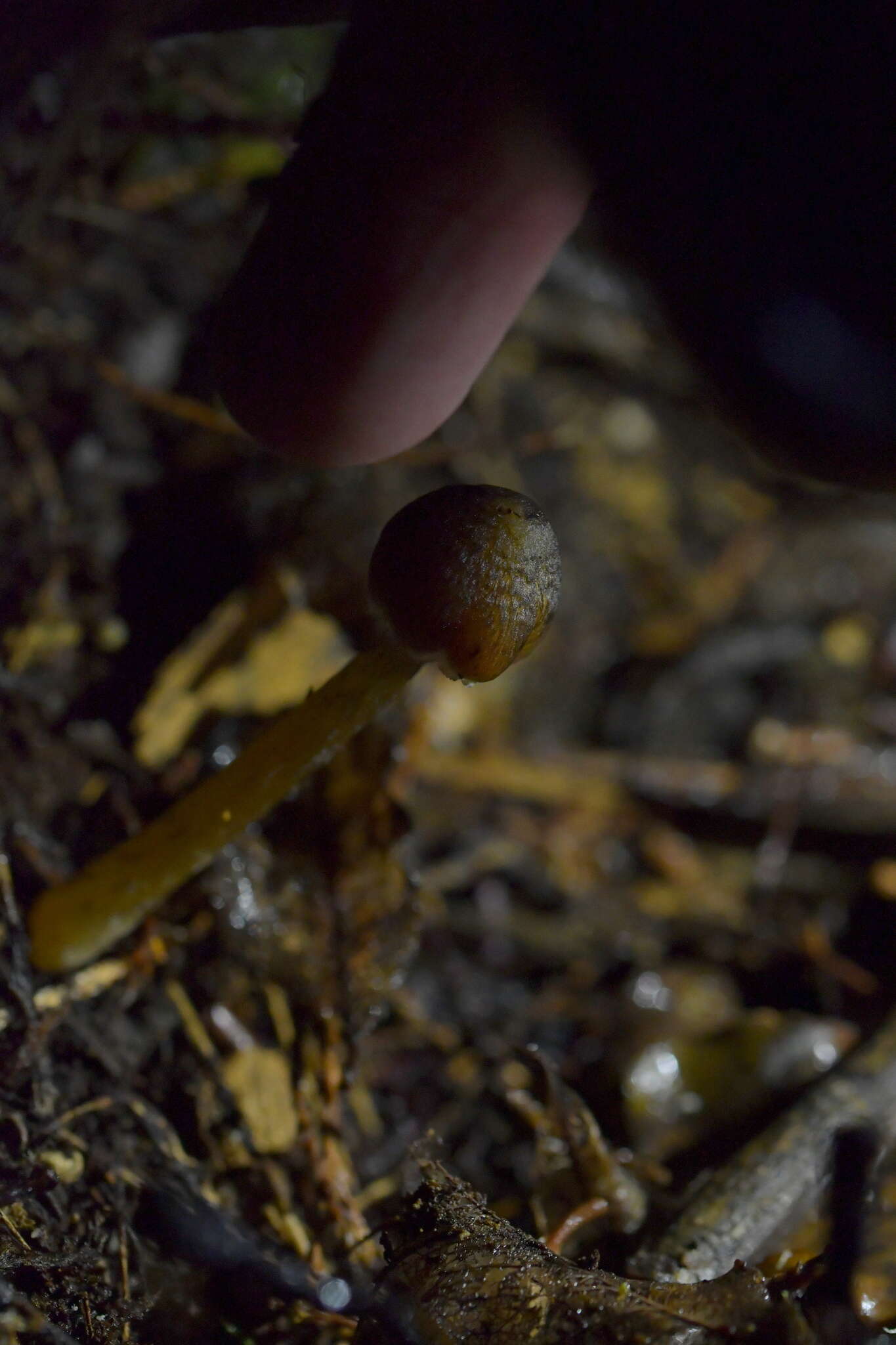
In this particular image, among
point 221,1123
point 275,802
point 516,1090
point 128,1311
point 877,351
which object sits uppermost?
point 877,351

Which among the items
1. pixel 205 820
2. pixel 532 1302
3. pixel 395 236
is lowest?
pixel 532 1302

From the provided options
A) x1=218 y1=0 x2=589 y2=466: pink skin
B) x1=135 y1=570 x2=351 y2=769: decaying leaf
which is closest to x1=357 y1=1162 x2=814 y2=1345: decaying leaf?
x1=135 y1=570 x2=351 y2=769: decaying leaf

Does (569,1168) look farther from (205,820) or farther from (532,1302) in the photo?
(205,820)

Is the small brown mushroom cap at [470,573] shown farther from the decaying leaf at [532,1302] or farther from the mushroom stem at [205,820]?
the decaying leaf at [532,1302]

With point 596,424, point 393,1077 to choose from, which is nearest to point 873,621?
point 596,424

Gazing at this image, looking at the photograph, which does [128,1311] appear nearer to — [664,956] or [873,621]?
[664,956]

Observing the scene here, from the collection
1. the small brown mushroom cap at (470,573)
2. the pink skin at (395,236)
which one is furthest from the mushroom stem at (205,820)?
the pink skin at (395,236)

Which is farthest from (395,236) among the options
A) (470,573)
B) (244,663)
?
(244,663)
